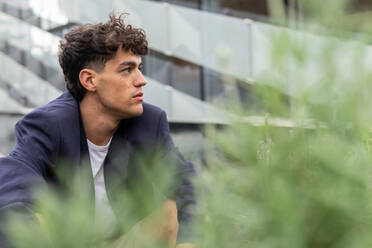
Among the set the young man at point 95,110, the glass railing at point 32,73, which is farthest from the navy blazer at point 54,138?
the glass railing at point 32,73

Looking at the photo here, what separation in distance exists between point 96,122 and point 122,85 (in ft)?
0.62

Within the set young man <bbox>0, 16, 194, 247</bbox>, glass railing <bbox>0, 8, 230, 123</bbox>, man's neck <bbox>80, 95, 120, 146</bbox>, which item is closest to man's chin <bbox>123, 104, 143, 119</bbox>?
young man <bbox>0, 16, 194, 247</bbox>

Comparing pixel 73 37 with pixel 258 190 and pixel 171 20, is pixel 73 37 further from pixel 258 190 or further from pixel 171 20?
pixel 171 20

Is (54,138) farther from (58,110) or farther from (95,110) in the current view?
(95,110)

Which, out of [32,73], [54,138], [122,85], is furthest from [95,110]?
[32,73]

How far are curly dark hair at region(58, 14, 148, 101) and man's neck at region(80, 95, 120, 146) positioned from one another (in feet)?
0.29

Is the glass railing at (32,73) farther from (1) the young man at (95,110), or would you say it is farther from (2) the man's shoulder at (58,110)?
(2) the man's shoulder at (58,110)

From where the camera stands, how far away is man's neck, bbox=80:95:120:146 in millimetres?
1634

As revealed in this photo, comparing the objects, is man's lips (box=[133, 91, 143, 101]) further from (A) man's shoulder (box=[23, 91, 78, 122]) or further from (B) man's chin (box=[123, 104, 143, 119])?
(A) man's shoulder (box=[23, 91, 78, 122])

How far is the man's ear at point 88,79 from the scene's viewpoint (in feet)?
5.44

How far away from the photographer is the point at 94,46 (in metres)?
1.63

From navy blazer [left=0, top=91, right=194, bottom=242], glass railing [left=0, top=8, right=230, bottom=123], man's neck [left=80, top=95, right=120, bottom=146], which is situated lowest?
glass railing [left=0, top=8, right=230, bottom=123]

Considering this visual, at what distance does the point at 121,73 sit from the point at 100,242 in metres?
1.32

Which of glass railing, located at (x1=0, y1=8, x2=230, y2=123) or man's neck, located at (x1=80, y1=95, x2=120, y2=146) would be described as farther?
glass railing, located at (x1=0, y1=8, x2=230, y2=123)
